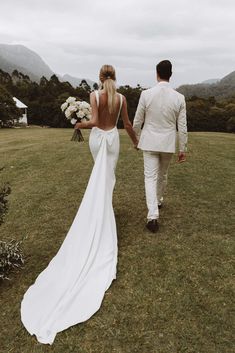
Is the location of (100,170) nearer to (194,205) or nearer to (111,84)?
(111,84)

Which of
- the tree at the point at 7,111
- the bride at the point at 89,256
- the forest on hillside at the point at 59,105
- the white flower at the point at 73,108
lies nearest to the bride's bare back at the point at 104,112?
the bride at the point at 89,256

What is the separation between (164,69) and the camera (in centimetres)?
690

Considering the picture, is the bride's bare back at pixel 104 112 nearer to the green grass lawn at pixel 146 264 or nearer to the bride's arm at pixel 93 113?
the bride's arm at pixel 93 113

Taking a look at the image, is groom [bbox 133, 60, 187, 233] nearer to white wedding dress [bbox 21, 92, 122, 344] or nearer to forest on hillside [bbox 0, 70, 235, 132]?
white wedding dress [bbox 21, 92, 122, 344]

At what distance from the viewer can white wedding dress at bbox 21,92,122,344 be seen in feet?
16.5

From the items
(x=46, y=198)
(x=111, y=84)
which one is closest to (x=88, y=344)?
(x=111, y=84)

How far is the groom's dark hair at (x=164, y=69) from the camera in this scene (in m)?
6.84

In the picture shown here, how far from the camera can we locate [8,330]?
5.09 m

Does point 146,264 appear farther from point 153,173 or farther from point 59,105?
point 59,105

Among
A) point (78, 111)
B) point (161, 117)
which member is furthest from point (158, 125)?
point (78, 111)

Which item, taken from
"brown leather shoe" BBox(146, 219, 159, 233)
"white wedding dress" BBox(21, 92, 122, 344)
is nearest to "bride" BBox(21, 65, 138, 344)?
"white wedding dress" BBox(21, 92, 122, 344)

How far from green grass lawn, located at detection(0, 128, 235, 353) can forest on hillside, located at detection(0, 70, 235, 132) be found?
40.6 metres

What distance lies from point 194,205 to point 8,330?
5434 mm

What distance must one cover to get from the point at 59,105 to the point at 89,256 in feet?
192
